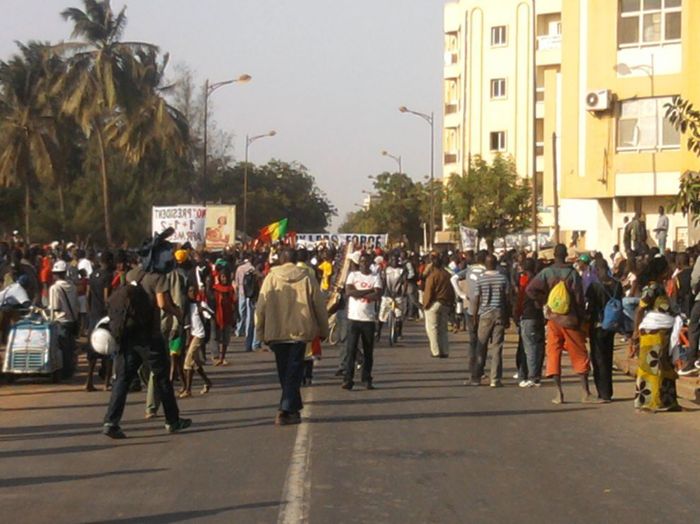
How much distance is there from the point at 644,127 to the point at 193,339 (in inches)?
993

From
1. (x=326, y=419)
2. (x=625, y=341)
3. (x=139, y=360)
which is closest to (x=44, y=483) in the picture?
(x=139, y=360)

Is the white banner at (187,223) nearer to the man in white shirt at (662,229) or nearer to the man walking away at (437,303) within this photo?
the man in white shirt at (662,229)

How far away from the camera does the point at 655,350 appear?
14.7m

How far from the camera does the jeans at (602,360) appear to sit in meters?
15.9

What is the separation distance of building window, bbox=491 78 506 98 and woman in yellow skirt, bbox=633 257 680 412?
5941 centimetres

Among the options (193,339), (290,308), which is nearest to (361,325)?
(193,339)

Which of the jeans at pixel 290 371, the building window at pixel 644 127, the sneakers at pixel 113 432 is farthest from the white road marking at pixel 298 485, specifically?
the building window at pixel 644 127

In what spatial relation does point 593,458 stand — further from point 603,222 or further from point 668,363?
point 603,222

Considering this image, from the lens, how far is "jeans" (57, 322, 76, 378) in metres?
18.3

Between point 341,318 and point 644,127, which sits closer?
point 341,318

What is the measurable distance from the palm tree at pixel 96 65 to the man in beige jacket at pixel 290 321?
132 feet

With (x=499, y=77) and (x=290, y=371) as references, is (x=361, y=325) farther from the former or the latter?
(x=499, y=77)

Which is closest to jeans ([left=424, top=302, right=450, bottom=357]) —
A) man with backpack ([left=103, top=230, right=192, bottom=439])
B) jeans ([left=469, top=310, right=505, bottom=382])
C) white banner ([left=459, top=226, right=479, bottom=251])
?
jeans ([left=469, top=310, right=505, bottom=382])

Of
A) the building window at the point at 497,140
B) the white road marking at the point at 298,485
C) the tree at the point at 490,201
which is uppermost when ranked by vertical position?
the building window at the point at 497,140
